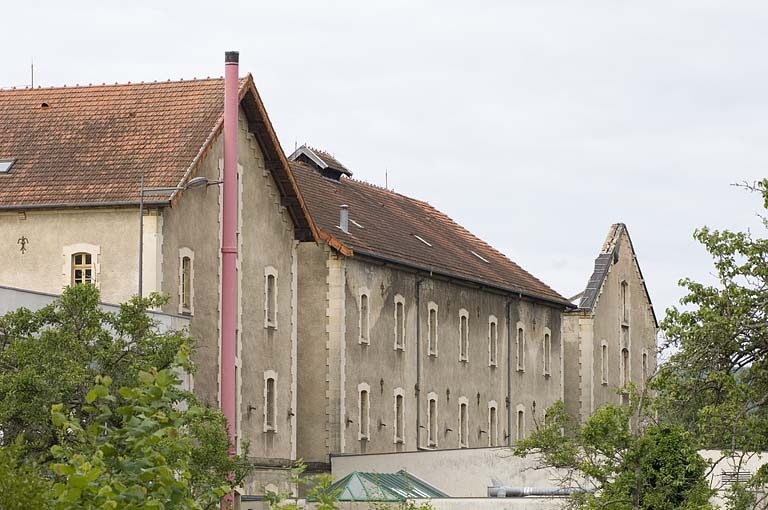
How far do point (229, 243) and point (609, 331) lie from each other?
4395cm

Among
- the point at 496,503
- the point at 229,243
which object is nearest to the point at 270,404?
the point at 496,503

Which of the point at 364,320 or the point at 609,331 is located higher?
the point at 609,331

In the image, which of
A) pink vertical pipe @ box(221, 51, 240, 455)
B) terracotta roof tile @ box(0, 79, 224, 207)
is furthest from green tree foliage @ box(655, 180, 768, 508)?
terracotta roof tile @ box(0, 79, 224, 207)

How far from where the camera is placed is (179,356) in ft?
47.4

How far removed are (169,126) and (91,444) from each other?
29565 mm

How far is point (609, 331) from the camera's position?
7456cm

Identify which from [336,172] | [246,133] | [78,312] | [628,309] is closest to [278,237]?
[246,133]

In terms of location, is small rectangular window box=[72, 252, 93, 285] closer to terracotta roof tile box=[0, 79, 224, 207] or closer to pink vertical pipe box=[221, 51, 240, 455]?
terracotta roof tile box=[0, 79, 224, 207]

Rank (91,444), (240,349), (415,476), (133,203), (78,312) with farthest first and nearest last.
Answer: (415,476), (240,349), (133,203), (78,312), (91,444)

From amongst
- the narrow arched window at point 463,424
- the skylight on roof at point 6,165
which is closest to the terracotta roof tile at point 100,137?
the skylight on roof at point 6,165

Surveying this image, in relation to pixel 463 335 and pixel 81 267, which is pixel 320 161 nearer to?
pixel 463 335

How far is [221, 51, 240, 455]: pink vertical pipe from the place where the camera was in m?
31.7

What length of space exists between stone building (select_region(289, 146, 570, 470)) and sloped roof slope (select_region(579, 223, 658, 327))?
322 centimetres

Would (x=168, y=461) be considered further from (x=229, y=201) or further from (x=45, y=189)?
(x=45, y=189)
